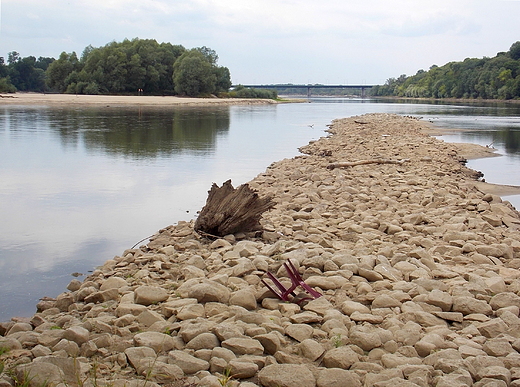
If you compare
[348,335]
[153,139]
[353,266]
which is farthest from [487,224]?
[153,139]

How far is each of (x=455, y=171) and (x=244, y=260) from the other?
Result: 10384mm

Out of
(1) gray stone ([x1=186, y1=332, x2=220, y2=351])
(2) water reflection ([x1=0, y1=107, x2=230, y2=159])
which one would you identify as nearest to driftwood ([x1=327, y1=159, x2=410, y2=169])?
(2) water reflection ([x1=0, y1=107, x2=230, y2=159])

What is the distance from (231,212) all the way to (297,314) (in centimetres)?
298

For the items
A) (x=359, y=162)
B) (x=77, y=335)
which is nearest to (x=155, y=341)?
(x=77, y=335)

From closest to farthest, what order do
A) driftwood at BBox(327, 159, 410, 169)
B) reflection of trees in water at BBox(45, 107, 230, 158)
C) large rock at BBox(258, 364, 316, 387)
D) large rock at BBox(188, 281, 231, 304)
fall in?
1. large rock at BBox(258, 364, 316, 387)
2. large rock at BBox(188, 281, 231, 304)
3. driftwood at BBox(327, 159, 410, 169)
4. reflection of trees in water at BBox(45, 107, 230, 158)

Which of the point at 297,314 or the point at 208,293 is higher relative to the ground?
the point at 208,293

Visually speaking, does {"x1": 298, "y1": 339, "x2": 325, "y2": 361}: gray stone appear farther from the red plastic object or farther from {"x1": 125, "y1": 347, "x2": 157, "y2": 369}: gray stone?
{"x1": 125, "y1": 347, "x2": 157, "y2": 369}: gray stone

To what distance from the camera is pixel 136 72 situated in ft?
297

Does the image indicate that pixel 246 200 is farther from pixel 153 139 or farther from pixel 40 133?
pixel 40 133

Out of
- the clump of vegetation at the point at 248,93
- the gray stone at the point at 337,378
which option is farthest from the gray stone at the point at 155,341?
the clump of vegetation at the point at 248,93

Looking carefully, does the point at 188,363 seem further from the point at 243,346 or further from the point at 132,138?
the point at 132,138

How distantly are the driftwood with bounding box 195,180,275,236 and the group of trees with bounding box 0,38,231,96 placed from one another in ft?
267

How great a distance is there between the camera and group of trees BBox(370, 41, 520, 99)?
116 metres

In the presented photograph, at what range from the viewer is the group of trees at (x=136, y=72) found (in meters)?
87.9
